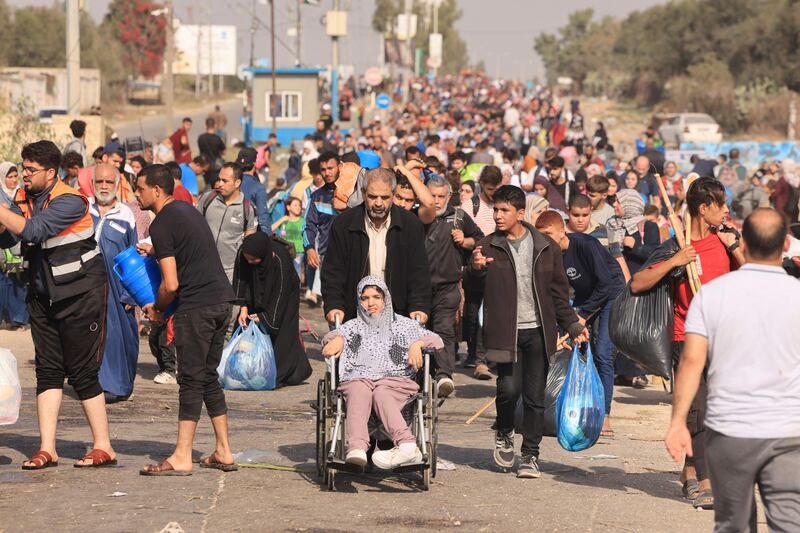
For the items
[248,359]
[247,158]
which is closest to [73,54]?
[247,158]

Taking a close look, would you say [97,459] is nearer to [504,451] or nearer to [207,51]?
[504,451]

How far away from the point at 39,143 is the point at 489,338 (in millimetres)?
2978

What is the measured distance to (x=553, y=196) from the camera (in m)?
16.5

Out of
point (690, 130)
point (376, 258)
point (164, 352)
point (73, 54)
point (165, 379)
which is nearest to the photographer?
point (376, 258)

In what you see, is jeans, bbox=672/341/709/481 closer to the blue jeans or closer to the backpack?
the blue jeans

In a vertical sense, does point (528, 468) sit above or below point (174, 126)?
below

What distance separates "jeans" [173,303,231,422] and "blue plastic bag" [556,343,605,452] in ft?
6.90

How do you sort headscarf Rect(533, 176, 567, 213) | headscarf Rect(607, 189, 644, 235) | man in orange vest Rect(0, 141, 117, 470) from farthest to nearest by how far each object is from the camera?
1. headscarf Rect(533, 176, 567, 213)
2. headscarf Rect(607, 189, 644, 235)
3. man in orange vest Rect(0, 141, 117, 470)

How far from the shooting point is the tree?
343 feet

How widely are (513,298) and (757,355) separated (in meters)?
3.36

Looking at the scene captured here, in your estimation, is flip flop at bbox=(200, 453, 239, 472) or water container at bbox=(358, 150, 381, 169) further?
water container at bbox=(358, 150, 381, 169)

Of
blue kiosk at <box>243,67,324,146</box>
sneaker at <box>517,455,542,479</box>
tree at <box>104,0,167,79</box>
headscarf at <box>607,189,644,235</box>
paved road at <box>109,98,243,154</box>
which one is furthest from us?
tree at <box>104,0,167,79</box>

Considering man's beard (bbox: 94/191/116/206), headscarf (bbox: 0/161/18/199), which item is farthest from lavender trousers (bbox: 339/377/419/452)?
headscarf (bbox: 0/161/18/199)

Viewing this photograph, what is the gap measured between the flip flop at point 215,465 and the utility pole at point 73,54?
2288 cm
